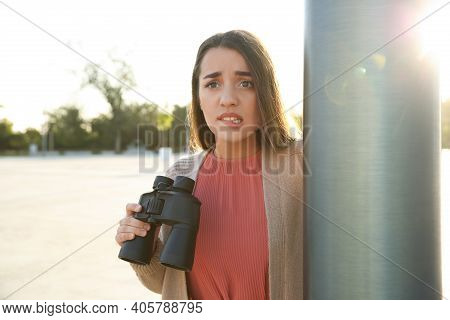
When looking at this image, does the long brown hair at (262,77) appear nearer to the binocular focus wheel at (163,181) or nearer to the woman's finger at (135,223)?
the binocular focus wheel at (163,181)

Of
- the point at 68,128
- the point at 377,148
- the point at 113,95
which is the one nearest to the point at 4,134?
the point at 68,128

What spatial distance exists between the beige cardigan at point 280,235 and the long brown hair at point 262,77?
0.15 feet

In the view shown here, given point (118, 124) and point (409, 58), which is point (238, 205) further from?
point (118, 124)

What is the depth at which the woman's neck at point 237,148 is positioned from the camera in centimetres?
141

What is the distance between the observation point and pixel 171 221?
1.16 m

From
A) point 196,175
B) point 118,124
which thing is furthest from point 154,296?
point 118,124

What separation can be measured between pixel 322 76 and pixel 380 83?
100 millimetres

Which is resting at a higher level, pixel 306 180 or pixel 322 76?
pixel 322 76

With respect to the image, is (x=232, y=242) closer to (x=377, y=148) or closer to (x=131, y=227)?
(x=131, y=227)

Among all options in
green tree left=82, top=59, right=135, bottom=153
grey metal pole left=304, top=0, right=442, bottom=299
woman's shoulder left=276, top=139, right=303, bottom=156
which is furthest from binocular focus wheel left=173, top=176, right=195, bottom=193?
green tree left=82, top=59, right=135, bottom=153

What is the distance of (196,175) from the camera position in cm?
145

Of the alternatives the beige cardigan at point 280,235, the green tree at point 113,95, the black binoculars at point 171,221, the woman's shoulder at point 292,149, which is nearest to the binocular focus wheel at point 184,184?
the black binoculars at point 171,221

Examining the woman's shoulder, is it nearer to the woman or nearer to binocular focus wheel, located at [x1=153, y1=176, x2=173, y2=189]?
the woman

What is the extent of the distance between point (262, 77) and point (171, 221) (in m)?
0.46
